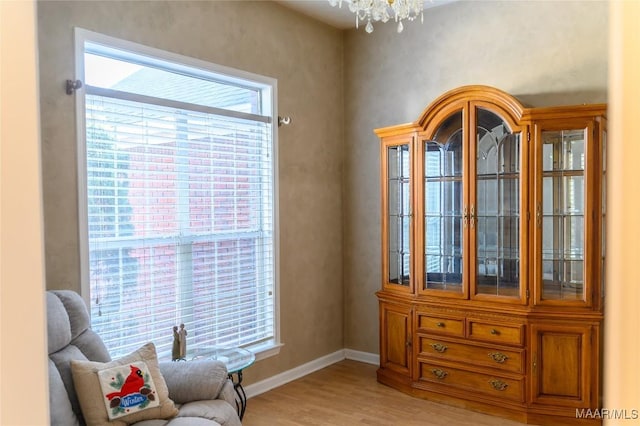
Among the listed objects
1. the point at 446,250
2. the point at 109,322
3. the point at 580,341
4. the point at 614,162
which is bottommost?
the point at 580,341

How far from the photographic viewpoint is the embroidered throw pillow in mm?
2217

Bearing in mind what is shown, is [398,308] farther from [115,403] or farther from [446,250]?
[115,403]

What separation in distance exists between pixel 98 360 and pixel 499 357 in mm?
2565

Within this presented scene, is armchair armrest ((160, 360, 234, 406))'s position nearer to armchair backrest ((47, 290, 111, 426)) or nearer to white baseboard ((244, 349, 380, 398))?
armchair backrest ((47, 290, 111, 426))

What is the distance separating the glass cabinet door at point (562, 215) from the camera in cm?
328

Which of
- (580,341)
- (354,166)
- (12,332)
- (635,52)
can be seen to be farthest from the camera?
(354,166)

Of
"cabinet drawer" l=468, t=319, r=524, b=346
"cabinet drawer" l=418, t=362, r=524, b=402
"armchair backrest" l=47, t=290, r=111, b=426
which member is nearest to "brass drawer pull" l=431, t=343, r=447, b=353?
"cabinet drawer" l=418, t=362, r=524, b=402

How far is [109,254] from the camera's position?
2947 millimetres

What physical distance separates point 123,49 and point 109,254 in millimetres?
1231

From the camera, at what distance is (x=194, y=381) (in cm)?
254

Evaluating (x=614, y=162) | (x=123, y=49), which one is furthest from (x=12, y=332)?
(x=123, y=49)

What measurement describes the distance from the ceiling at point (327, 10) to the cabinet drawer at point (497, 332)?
248 cm

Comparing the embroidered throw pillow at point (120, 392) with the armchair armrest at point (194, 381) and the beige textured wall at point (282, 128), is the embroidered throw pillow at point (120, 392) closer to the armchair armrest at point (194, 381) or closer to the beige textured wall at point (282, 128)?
the armchair armrest at point (194, 381)

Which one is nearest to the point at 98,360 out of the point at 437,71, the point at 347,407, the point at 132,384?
the point at 132,384
